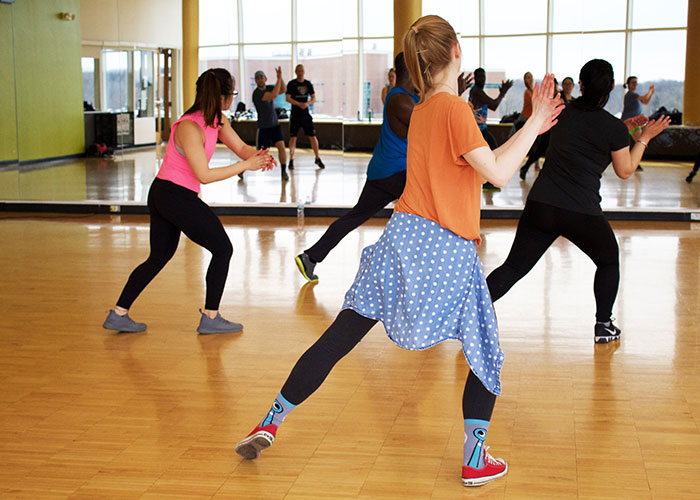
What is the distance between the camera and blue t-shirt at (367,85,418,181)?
218 inches

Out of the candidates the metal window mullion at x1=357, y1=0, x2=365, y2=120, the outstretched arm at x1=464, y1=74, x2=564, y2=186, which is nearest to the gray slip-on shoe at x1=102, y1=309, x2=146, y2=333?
the outstretched arm at x1=464, y1=74, x2=564, y2=186

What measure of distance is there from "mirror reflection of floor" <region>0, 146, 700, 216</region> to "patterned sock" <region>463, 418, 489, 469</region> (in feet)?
21.5

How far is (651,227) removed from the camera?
334 inches

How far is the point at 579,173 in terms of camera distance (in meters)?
4.11

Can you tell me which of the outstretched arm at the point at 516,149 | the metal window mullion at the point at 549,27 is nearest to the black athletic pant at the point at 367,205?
the outstretched arm at the point at 516,149

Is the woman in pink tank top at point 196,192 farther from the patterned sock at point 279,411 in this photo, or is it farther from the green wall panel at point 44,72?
the green wall panel at point 44,72

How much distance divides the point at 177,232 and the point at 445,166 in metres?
2.40

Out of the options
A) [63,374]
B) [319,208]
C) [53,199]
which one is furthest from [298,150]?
[63,374]

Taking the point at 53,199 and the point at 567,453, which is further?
the point at 53,199

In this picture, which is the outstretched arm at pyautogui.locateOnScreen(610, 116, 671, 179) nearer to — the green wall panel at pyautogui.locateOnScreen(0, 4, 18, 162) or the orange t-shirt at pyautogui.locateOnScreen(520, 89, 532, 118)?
the orange t-shirt at pyautogui.locateOnScreen(520, 89, 532, 118)

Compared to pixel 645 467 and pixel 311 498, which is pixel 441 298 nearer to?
pixel 311 498

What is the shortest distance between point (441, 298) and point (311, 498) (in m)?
0.76

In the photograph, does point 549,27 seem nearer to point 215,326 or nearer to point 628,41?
point 628,41

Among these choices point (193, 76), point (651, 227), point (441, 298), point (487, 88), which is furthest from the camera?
point (193, 76)
